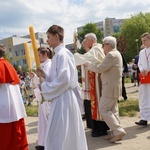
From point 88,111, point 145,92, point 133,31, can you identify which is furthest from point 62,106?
point 133,31

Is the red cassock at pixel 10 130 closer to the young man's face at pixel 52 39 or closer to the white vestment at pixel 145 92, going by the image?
the young man's face at pixel 52 39

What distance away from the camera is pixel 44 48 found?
5.05m

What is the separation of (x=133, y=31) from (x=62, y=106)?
4668 centimetres

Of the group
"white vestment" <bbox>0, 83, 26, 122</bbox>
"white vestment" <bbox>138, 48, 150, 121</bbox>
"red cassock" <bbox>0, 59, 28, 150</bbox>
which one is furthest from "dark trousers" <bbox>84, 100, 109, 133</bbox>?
"white vestment" <bbox>0, 83, 26, 122</bbox>

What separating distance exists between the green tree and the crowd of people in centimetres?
4156

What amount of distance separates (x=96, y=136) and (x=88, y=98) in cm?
76

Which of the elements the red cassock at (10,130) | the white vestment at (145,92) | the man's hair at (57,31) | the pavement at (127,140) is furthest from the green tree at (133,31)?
the man's hair at (57,31)

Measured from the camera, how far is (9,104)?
4508mm

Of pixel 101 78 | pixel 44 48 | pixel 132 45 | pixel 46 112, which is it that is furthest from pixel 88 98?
pixel 132 45

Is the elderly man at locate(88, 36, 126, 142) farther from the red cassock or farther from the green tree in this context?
the green tree

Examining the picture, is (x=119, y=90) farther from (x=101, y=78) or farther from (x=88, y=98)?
(x=88, y=98)

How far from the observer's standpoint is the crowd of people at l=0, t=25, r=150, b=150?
3.57m

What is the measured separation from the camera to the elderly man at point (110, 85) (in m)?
5.16

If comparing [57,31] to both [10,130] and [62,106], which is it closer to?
[62,106]
